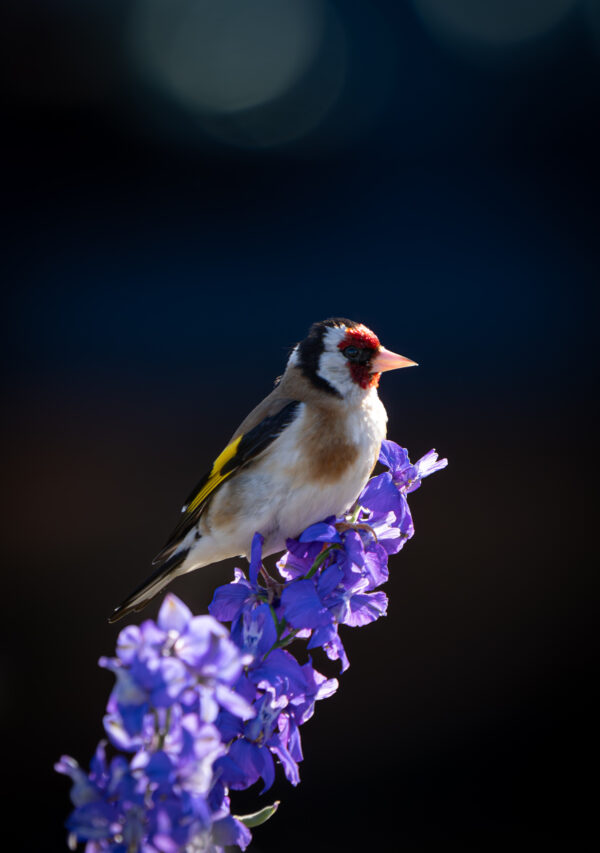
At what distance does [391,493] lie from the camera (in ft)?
3.36

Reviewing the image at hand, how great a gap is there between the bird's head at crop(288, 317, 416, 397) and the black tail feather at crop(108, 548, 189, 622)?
1.31 ft

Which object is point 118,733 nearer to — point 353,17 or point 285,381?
point 285,381

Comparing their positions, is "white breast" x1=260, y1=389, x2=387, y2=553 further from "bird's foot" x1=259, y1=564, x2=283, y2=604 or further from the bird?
"bird's foot" x1=259, y1=564, x2=283, y2=604

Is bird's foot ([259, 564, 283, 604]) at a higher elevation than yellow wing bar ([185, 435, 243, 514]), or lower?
lower

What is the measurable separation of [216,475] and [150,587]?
0.23 m

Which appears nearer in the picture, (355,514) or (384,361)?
(355,514)

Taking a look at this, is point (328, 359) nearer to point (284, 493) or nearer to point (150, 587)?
point (284, 493)

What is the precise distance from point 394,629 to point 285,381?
1807 millimetres

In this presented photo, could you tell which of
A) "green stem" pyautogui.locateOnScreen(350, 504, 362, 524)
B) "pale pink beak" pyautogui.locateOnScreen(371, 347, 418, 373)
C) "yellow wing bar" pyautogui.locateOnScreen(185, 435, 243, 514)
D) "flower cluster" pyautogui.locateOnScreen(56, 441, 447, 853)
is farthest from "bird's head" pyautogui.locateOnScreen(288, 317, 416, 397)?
"flower cluster" pyautogui.locateOnScreen(56, 441, 447, 853)

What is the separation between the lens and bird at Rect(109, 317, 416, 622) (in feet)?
4.07

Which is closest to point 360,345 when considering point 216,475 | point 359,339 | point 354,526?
point 359,339

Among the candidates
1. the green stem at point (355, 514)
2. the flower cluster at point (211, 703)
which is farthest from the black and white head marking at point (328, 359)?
the flower cluster at point (211, 703)

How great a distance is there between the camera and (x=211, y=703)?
60 centimetres

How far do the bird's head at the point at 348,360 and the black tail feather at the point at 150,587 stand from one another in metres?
0.40
